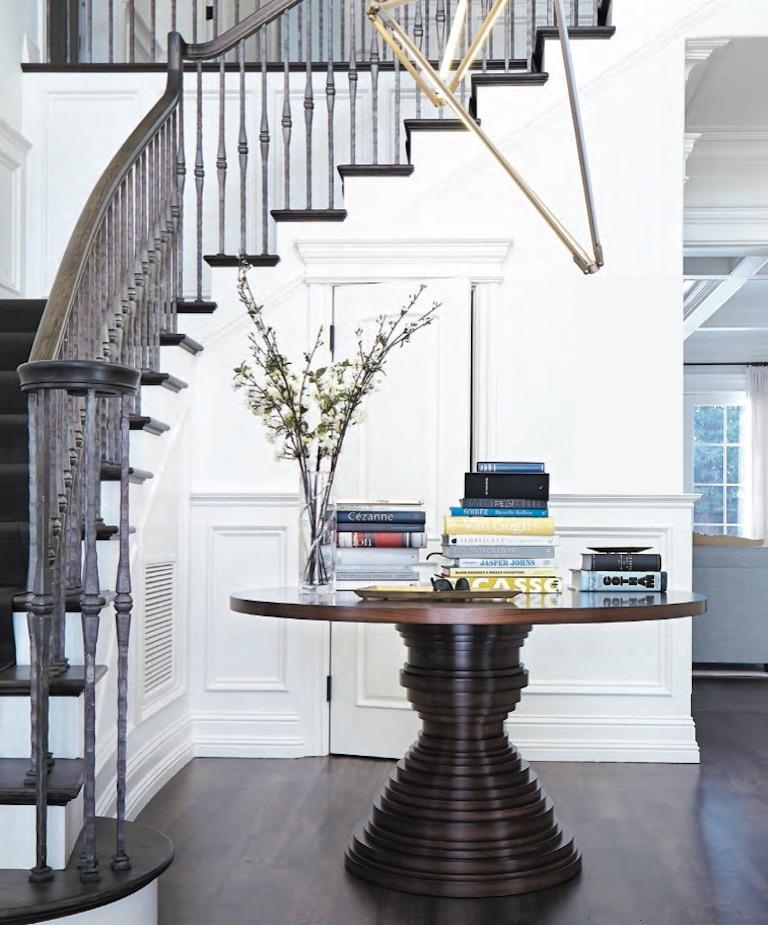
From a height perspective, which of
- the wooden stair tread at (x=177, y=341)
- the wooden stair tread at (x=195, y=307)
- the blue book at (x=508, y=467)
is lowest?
the blue book at (x=508, y=467)

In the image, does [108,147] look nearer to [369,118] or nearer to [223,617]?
[369,118]

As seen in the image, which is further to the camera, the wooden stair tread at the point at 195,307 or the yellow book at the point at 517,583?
the wooden stair tread at the point at 195,307

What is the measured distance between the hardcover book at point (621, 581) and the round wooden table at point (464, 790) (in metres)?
0.04

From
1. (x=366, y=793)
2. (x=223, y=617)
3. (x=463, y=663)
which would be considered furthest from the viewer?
(x=223, y=617)

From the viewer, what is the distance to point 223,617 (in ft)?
14.1

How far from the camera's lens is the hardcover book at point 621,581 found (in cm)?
280

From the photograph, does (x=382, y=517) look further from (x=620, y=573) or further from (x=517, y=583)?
(x=620, y=573)

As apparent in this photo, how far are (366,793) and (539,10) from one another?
4749 mm

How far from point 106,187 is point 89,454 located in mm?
1396

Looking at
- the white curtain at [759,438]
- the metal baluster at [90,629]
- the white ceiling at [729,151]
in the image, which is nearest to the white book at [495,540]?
the metal baluster at [90,629]

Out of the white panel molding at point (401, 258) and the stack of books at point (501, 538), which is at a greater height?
the white panel molding at point (401, 258)

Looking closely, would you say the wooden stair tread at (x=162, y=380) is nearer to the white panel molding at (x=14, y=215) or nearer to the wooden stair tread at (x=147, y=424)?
the wooden stair tread at (x=147, y=424)

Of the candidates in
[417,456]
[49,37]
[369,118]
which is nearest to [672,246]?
[417,456]

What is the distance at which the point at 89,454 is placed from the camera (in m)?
2.20
